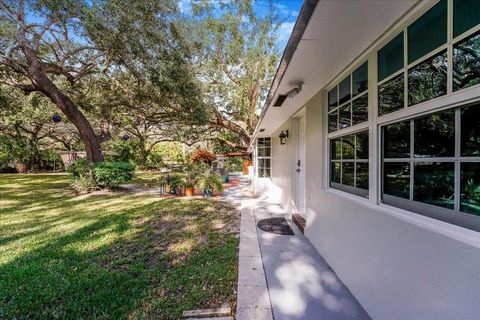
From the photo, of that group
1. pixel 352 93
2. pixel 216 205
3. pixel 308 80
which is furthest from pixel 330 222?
pixel 216 205

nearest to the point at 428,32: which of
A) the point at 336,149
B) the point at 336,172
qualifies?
the point at 336,149

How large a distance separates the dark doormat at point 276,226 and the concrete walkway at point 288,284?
395 mm

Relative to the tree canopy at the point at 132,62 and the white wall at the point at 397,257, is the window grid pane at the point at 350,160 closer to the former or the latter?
the white wall at the point at 397,257

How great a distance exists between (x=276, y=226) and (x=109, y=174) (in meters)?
7.90

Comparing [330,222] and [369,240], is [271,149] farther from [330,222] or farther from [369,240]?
[369,240]

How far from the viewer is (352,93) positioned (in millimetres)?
2803

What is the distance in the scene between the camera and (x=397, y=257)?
1.84m

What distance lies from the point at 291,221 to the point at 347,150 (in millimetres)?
2806

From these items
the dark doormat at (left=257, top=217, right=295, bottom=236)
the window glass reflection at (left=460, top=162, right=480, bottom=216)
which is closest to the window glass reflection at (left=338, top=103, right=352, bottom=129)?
the window glass reflection at (left=460, top=162, right=480, bottom=216)

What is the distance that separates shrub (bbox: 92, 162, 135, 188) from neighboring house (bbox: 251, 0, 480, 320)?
8983mm

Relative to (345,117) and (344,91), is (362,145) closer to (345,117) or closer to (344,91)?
(345,117)

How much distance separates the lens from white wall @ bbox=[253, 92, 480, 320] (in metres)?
1.30

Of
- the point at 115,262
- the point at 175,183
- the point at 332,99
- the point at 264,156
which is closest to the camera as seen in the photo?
the point at 115,262

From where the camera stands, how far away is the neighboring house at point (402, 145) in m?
1.38
